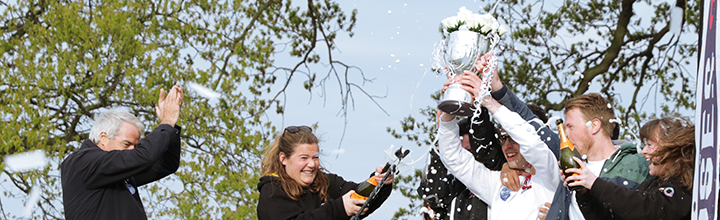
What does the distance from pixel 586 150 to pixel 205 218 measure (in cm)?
557

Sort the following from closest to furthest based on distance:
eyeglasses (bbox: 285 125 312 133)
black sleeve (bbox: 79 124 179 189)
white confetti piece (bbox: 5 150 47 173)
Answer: black sleeve (bbox: 79 124 179 189), eyeglasses (bbox: 285 125 312 133), white confetti piece (bbox: 5 150 47 173)

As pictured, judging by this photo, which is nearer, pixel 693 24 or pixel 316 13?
pixel 693 24

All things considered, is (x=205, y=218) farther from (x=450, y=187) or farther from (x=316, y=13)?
(x=450, y=187)

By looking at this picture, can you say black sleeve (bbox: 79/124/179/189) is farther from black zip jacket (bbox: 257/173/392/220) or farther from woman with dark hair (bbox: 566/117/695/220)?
woman with dark hair (bbox: 566/117/695/220)

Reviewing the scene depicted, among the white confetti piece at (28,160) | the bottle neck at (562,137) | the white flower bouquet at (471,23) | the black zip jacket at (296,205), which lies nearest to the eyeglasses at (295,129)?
the black zip jacket at (296,205)

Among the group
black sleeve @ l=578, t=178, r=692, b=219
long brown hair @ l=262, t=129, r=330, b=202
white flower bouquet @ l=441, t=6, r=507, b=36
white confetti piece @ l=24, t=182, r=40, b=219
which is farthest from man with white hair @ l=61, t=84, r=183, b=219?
white confetti piece @ l=24, t=182, r=40, b=219

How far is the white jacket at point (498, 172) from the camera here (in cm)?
348

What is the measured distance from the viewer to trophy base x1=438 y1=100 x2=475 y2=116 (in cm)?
341

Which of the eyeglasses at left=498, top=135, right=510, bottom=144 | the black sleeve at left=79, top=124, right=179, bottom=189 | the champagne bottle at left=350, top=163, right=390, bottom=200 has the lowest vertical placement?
the champagne bottle at left=350, top=163, right=390, bottom=200

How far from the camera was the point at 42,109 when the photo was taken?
8.62 metres

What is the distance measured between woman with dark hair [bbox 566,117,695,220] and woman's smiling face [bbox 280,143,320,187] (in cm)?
144

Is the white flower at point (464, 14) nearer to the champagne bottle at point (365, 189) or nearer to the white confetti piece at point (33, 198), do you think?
the champagne bottle at point (365, 189)

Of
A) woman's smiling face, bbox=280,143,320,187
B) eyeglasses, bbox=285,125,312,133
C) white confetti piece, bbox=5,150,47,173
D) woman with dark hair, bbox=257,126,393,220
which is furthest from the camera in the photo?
white confetti piece, bbox=5,150,47,173

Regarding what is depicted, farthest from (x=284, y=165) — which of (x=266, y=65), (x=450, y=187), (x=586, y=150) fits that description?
(x=266, y=65)
